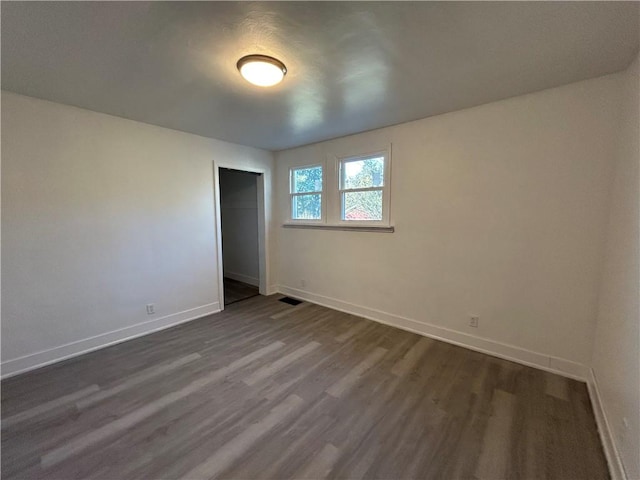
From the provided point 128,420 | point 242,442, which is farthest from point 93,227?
point 242,442

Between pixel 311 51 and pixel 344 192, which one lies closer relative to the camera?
pixel 311 51

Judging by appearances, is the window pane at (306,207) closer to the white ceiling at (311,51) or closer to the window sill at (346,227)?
the window sill at (346,227)

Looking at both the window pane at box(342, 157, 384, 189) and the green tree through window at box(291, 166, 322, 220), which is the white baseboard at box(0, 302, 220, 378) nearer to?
the green tree through window at box(291, 166, 322, 220)

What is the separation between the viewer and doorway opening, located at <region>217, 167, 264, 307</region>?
193 inches

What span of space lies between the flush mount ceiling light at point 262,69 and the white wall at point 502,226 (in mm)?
1761

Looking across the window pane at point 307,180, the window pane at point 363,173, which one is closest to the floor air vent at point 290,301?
the window pane at point 307,180

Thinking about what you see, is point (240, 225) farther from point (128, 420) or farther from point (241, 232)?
point (128, 420)

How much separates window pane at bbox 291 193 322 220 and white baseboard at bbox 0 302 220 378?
2010 millimetres

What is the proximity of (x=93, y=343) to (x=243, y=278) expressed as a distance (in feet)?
9.45

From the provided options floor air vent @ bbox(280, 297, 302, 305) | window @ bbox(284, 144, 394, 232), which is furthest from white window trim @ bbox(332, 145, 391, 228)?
floor air vent @ bbox(280, 297, 302, 305)

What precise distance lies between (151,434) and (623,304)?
10.3ft

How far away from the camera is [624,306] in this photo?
5.25ft

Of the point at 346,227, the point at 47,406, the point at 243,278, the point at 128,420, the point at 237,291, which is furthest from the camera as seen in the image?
the point at 243,278

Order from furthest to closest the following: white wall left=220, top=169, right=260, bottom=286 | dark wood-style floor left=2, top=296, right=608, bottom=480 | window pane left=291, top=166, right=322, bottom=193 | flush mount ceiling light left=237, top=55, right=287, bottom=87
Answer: white wall left=220, top=169, right=260, bottom=286
window pane left=291, top=166, right=322, bottom=193
flush mount ceiling light left=237, top=55, right=287, bottom=87
dark wood-style floor left=2, top=296, right=608, bottom=480
